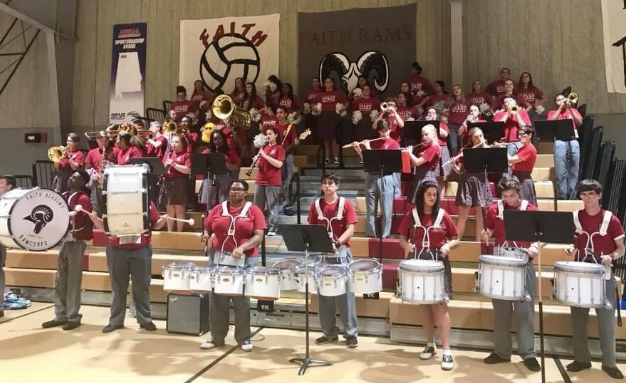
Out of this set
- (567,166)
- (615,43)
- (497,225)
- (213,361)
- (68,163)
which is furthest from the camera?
(68,163)

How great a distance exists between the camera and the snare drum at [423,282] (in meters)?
4.41

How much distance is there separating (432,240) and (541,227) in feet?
3.52

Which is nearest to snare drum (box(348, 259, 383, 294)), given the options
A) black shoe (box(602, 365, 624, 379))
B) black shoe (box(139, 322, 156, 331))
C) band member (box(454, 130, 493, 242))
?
band member (box(454, 130, 493, 242))

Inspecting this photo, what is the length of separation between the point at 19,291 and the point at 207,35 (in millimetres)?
7594

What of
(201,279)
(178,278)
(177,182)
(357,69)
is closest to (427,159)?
(201,279)

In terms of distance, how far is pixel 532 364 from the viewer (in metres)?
4.64

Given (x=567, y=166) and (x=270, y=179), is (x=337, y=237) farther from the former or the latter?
(x=567, y=166)

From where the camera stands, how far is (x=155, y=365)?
484 cm

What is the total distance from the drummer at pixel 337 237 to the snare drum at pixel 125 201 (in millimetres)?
1770

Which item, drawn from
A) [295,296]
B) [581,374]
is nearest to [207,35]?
[295,296]

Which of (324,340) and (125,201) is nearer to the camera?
(125,201)

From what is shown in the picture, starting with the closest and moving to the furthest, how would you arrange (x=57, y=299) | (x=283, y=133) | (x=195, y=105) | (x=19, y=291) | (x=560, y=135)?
(x=57, y=299)
(x=560, y=135)
(x=19, y=291)
(x=283, y=133)
(x=195, y=105)

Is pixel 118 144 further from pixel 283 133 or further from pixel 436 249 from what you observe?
pixel 436 249

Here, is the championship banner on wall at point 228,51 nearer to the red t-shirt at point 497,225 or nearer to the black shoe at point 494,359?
the red t-shirt at point 497,225
